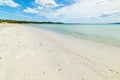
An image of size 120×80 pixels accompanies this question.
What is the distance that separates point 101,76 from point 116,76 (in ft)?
1.99

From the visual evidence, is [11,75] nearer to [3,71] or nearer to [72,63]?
[3,71]

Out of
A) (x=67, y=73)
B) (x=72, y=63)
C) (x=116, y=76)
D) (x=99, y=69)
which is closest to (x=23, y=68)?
(x=67, y=73)

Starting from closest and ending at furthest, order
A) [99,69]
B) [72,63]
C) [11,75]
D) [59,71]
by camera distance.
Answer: [11,75] → [59,71] → [99,69] → [72,63]

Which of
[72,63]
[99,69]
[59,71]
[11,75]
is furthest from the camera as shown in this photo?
[72,63]

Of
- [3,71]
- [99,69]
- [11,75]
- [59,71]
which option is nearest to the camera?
[11,75]

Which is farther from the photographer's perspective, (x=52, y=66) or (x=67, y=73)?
(x=52, y=66)

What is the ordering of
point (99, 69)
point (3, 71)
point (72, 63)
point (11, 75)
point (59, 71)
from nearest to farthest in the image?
point (11, 75), point (3, 71), point (59, 71), point (99, 69), point (72, 63)

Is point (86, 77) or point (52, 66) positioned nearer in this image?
point (86, 77)

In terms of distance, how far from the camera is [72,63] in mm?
5871

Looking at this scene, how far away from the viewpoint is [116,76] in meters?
4.55

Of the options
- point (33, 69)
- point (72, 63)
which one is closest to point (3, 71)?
point (33, 69)

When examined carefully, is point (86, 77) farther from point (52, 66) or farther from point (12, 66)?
point (12, 66)

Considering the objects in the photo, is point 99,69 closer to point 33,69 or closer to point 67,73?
point 67,73

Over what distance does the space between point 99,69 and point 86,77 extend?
116 centimetres
